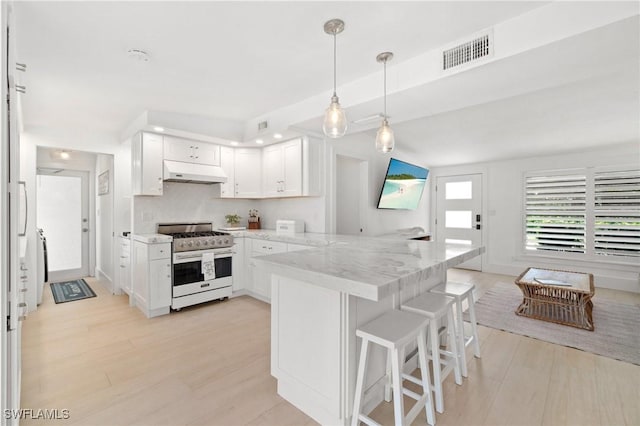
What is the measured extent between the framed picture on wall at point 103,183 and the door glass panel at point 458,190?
255 inches

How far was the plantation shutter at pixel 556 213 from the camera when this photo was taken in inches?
196

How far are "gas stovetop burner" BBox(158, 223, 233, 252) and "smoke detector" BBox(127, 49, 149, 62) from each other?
6.19 ft

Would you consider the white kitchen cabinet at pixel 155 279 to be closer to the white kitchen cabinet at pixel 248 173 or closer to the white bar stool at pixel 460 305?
the white kitchen cabinet at pixel 248 173

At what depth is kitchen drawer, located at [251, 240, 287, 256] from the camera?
3548 mm

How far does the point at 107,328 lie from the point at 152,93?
8.25 feet

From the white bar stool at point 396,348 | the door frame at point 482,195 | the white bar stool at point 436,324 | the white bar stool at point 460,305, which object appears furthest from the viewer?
the door frame at point 482,195

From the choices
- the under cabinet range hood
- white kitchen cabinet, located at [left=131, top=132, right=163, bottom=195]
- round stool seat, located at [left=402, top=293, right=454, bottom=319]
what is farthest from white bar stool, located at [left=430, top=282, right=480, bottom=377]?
white kitchen cabinet, located at [left=131, top=132, right=163, bottom=195]

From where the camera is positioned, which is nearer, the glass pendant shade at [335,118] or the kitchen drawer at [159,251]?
the glass pendant shade at [335,118]

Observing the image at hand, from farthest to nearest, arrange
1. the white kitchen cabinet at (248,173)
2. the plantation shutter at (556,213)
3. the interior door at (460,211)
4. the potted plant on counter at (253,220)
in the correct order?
the interior door at (460,211), the plantation shutter at (556,213), the potted plant on counter at (253,220), the white kitchen cabinet at (248,173)

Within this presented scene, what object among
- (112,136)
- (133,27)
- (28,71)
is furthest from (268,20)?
(112,136)

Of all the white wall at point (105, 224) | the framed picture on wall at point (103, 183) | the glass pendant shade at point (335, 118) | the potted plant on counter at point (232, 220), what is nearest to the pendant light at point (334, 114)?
the glass pendant shade at point (335, 118)

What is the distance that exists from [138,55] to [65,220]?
4.31 meters

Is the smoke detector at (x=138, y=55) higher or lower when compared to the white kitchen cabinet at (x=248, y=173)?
higher

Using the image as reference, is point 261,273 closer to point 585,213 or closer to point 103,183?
point 103,183
